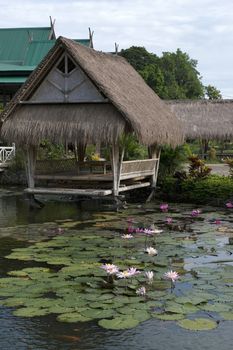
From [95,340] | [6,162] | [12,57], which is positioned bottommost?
[95,340]

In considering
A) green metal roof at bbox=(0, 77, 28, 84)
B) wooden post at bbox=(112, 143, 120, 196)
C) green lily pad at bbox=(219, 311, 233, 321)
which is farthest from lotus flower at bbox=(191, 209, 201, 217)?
green metal roof at bbox=(0, 77, 28, 84)

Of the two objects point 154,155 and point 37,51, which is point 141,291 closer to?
point 154,155

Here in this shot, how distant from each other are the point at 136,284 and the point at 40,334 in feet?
5.24

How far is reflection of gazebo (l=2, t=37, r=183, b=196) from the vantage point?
12430mm

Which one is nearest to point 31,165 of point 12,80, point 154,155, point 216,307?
point 154,155

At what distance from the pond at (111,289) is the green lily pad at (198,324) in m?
0.01

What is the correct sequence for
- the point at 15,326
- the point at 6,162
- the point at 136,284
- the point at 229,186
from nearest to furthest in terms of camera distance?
1. the point at 15,326
2. the point at 136,284
3. the point at 229,186
4. the point at 6,162

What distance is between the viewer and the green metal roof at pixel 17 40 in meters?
28.4

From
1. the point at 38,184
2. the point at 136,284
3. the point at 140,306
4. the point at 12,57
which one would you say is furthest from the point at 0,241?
the point at 12,57

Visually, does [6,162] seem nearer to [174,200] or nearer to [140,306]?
[174,200]

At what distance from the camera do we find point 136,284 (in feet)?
21.4

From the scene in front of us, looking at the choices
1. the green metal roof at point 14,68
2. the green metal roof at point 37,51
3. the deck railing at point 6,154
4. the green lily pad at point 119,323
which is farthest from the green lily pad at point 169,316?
the green metal roof at point 37,51

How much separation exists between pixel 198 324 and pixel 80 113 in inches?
323

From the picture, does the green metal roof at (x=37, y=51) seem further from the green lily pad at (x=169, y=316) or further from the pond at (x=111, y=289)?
the green lily pad at (x=169, y=316)
